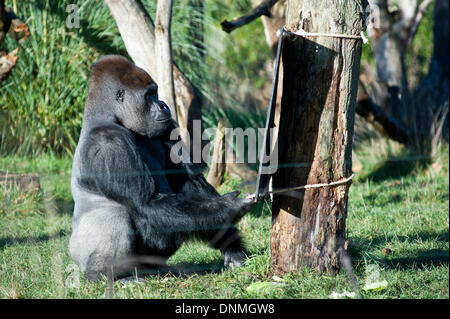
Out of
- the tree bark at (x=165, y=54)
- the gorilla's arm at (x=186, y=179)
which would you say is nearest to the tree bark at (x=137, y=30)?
the tree bark at (x=165, y=54)

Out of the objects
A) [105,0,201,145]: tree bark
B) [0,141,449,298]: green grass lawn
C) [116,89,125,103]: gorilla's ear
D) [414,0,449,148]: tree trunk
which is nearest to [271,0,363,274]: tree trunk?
[0,141,449,298]: green grass lawn

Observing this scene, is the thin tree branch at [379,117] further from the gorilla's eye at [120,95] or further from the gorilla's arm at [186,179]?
the gorilla's eye at [120,95]

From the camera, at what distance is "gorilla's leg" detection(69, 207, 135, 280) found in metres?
3.40

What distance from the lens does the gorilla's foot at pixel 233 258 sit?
379 cm

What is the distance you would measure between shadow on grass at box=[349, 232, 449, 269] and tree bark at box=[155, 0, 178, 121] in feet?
6.76

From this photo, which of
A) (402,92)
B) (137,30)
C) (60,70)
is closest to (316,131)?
(137,30)

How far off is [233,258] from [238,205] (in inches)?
28.9

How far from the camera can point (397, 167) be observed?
7359mm

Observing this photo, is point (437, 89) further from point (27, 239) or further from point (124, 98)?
point (27, 239)

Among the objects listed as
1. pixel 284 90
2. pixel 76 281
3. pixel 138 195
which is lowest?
pixel 76 281
